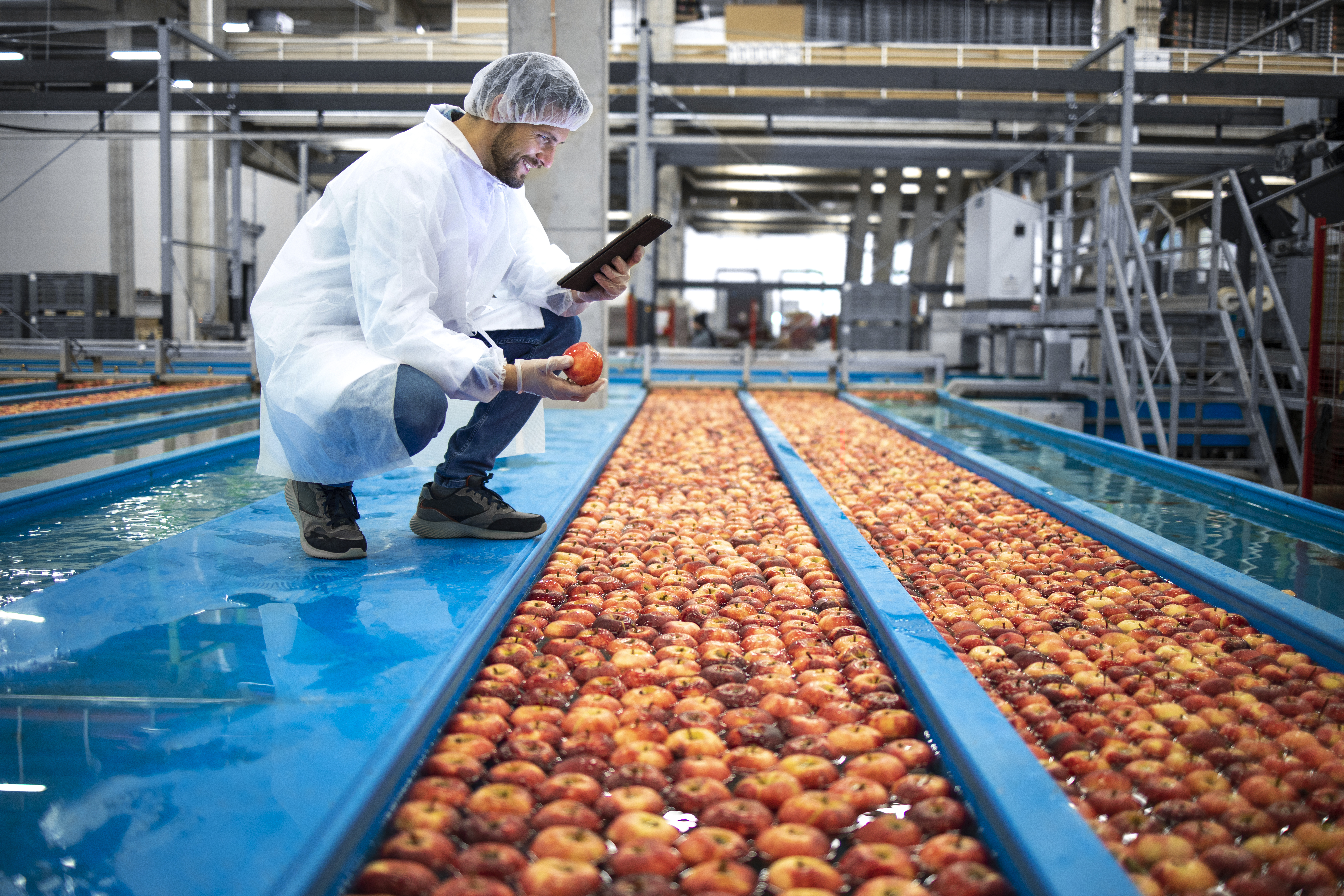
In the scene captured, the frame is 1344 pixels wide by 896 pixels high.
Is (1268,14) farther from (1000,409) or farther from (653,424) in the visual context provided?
(653,424)

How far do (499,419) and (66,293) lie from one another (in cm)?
1264

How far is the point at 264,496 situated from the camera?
3221mm

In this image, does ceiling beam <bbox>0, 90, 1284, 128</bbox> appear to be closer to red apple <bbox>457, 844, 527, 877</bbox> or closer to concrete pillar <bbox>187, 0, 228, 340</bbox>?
concrete pillar <bbox>187, 0, 228, 340</bbox>

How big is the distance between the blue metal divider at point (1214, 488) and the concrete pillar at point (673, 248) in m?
7.11

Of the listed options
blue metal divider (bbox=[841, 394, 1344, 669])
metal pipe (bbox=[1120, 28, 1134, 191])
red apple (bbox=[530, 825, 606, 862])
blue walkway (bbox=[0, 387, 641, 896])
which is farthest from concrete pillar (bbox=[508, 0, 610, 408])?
red apple (bbox=[530, 825, 606, 862])

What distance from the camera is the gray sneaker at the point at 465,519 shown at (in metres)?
2.39

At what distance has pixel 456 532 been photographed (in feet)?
7.86

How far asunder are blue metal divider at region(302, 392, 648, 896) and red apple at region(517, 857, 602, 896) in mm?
193

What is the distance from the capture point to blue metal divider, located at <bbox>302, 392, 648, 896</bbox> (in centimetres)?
94

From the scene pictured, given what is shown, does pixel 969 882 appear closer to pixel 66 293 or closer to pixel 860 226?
pixel 66 293

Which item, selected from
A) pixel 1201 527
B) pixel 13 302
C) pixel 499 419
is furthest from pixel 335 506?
pixel 13 302

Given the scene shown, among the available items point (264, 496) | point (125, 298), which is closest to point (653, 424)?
point (264, 496)

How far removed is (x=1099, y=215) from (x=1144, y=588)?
660 centimetres

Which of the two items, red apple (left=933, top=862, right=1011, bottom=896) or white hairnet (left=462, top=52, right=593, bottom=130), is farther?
white hairnet (left=462, top=52, right=593, bottom=130)
